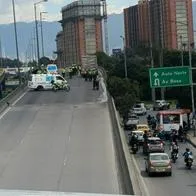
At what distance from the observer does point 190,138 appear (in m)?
47.1

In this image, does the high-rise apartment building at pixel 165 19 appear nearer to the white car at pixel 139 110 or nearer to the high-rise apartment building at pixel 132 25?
the high-rise apartment building at pixel 132 25

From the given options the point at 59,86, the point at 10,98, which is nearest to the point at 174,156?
the point at 10,98

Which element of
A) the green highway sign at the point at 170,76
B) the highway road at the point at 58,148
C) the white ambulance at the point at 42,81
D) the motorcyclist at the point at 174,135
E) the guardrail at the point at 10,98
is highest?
the green highway sign at the point at 170,76

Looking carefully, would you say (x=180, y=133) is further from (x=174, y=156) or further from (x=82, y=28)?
(x=82, y=28)

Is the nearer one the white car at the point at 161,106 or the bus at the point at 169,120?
the bus at the point at 169,120

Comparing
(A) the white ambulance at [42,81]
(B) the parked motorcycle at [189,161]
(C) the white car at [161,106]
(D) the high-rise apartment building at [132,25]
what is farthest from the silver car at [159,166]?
(D) the high-rise apartment building at [132,25]

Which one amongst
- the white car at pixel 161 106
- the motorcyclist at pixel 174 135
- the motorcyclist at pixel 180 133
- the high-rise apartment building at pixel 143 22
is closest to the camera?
the motorcyclist at pixel 174 135

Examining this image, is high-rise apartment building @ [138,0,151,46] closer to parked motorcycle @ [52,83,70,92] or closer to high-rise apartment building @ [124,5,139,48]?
high-rise apartment building @ [124,5,139,48]

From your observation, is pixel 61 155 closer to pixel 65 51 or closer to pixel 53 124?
pixel 53 124

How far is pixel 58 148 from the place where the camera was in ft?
101

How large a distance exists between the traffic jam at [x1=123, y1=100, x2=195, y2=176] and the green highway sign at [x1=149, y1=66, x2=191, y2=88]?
3.49m

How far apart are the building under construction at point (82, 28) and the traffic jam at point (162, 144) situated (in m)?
118

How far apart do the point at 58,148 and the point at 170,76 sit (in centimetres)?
1363

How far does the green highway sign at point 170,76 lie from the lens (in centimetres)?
4159
